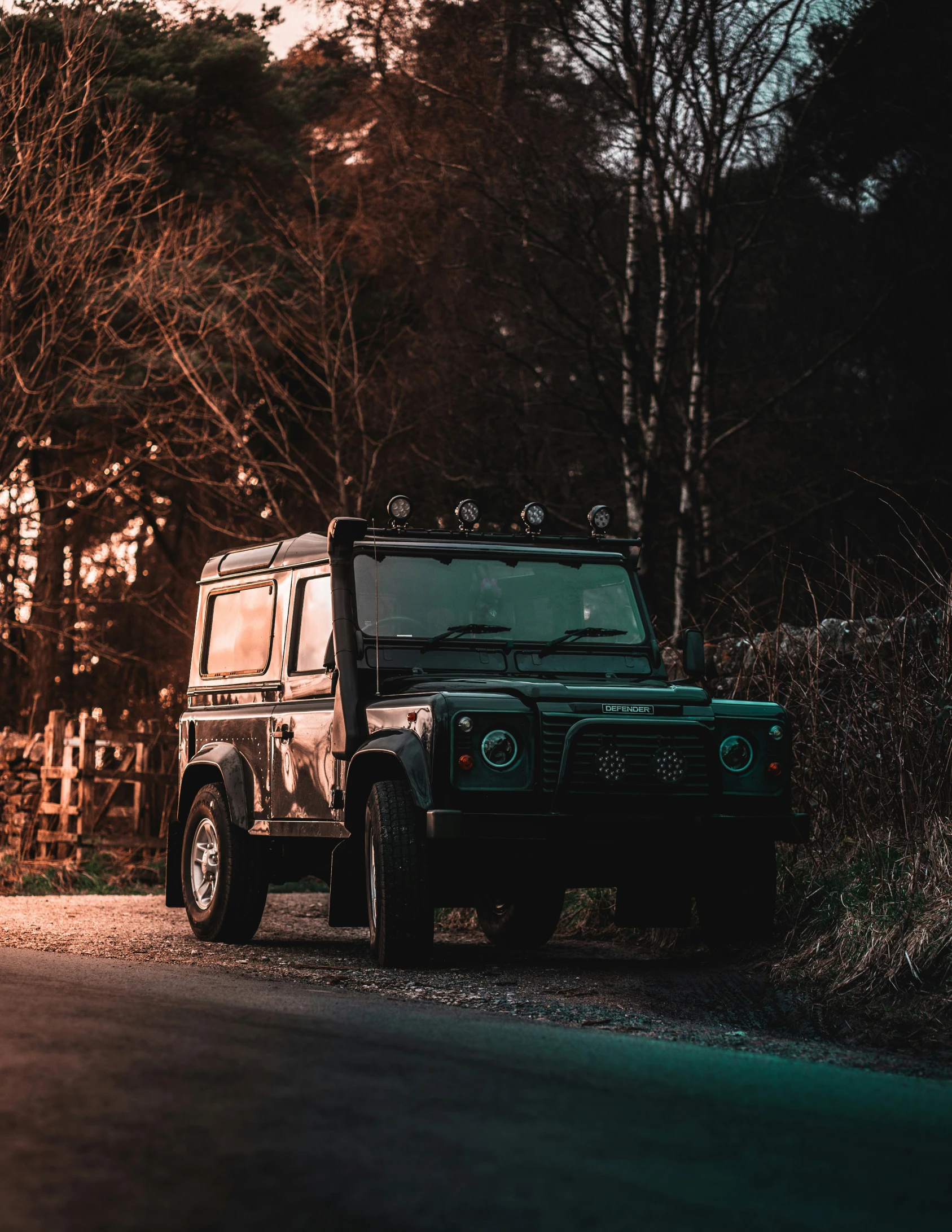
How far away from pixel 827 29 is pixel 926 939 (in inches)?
464

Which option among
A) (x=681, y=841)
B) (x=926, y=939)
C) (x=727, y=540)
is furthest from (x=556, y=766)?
(x=727, y=540)

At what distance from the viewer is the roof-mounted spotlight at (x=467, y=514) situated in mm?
10414

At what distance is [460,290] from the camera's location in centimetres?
2384

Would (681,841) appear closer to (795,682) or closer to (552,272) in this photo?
(795,682)

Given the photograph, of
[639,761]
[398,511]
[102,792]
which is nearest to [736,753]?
[639,761]

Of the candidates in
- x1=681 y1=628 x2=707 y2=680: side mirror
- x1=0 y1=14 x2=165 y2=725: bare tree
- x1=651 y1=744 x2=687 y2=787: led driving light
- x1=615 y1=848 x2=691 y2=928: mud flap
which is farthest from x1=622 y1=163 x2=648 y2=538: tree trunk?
x1=651 y1=744 x2=687 y2=787: led driving light

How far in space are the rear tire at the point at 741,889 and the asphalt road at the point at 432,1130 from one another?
8.35 feet

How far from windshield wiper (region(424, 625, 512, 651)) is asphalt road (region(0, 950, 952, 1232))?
10.5ft

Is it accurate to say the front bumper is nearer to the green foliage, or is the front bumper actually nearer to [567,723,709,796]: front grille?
[567,723,709,796]: front grille

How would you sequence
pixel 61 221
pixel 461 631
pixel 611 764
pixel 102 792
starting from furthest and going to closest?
pixel 61 221, pixel 102 792, pixel 461 631, pixel 611 764

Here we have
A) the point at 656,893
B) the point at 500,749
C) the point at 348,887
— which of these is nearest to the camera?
the point at 500,749

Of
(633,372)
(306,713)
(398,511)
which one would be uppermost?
(633,372)

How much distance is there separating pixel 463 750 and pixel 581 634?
182 cm

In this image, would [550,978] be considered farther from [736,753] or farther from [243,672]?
[243,672]
